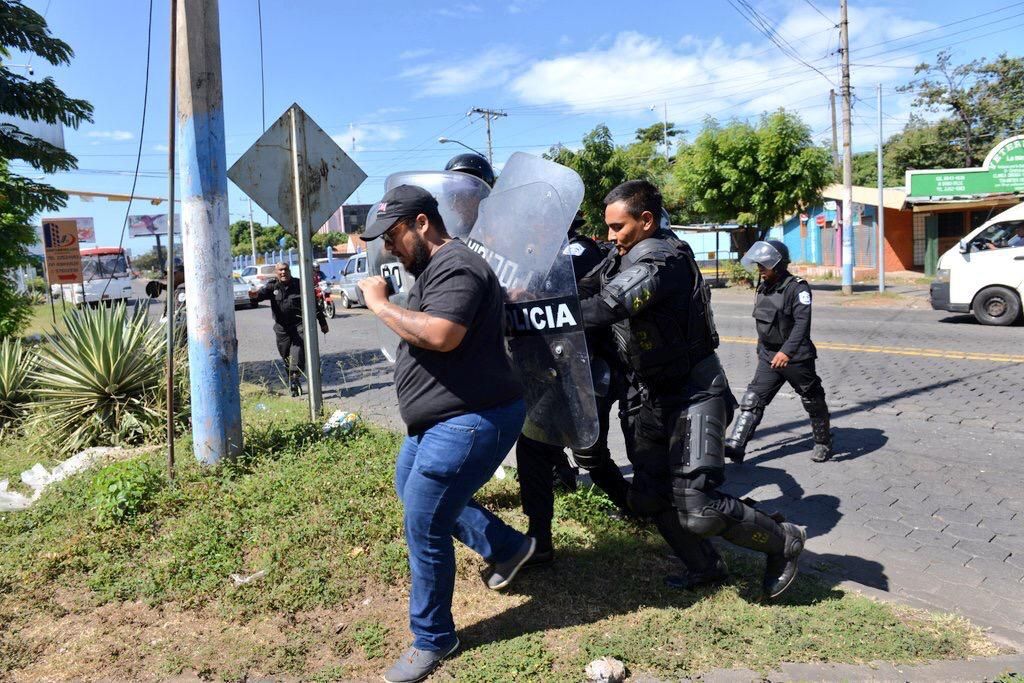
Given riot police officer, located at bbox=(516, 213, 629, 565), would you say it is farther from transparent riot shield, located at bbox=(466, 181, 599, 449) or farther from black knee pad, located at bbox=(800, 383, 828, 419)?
black knee pad, located at bbox=(800, 383, 828, 419)

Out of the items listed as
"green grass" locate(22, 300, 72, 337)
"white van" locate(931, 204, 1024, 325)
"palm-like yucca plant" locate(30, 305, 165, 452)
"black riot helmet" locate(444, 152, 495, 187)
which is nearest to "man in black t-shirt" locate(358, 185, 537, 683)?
"black riot helmet" locate(444, 152, 495, 187)

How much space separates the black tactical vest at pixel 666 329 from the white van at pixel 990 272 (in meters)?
12.4

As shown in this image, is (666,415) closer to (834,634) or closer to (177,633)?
(834,634)

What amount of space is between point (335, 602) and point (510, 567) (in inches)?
32.5

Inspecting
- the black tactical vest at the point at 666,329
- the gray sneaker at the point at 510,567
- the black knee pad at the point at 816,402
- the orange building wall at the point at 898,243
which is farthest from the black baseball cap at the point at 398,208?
the orange building wall at the point at 898,243

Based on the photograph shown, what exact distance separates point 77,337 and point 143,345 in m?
0.51

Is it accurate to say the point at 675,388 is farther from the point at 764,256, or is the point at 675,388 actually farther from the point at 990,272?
the point at 990,272

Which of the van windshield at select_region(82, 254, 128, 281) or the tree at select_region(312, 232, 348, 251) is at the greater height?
the tree at select_region(312, 232, 348, 251)

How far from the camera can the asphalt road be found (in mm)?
4117

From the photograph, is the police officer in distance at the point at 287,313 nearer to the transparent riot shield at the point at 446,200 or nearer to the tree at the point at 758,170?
the transparent riot shield at the point at 446,200

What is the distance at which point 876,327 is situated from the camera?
1416cm

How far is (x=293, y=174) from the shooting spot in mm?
5512

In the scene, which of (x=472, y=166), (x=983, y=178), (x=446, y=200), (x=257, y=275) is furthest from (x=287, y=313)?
(x=257, y=275)

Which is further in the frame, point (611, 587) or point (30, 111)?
point (30, 111)
